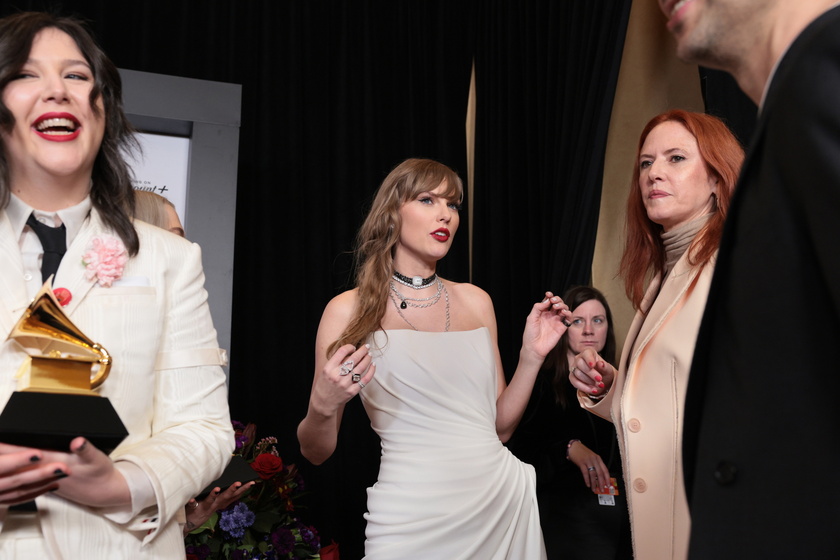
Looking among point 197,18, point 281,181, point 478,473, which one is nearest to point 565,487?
point 478,473

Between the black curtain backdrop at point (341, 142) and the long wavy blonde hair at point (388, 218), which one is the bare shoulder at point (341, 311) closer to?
the long wavy blonde hair at point (388, 218)

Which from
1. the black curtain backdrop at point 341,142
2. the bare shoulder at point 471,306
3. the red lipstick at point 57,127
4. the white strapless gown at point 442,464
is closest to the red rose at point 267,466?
the white strapless gown at point 442,464

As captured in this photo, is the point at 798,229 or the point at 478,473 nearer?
the point at 798,229

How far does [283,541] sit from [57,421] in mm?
1957

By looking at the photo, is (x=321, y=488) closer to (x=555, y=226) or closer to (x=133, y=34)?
(x=555, y=226)

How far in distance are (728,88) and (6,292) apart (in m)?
2.90

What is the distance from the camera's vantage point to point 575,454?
137 inches

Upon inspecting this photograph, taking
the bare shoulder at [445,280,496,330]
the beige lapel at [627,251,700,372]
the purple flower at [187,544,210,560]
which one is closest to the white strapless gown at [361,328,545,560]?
the bare shoulder at [445,280,496,330]

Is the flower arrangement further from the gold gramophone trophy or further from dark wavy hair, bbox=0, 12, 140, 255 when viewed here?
the gold gramophone trophy

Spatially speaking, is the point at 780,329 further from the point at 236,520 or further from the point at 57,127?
the point at 236,520

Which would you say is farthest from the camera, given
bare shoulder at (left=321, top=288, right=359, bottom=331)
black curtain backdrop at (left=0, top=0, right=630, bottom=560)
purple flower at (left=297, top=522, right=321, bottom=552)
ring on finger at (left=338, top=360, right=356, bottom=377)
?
black curtain backdrop at (left=0, top=0, right=630, bottom=560)

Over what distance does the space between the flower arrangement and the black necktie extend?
1.53 m

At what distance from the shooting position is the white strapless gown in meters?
2.48

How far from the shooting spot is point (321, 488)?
465cm
